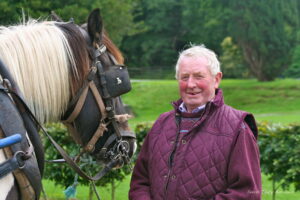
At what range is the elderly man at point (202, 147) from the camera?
7.74ft

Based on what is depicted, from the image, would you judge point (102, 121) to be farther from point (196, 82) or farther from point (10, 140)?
point (10, 140)

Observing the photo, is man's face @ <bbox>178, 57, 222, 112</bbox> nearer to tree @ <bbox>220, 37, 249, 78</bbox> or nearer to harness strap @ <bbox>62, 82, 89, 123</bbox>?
harness strap @ <bbox>62, 82, 89, 123</bbox>

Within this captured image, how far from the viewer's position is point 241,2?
32688 millimetres

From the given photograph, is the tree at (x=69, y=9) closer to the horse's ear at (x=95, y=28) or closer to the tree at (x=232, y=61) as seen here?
the horse's ear at (x=95, y=28)

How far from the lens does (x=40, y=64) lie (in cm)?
270

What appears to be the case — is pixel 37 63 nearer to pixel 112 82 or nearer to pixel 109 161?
pixel 112 82

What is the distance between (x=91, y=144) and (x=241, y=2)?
1239 inches

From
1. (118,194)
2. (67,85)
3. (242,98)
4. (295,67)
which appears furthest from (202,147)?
(295,67)

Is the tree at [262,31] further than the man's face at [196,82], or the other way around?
the tree at [262,31]

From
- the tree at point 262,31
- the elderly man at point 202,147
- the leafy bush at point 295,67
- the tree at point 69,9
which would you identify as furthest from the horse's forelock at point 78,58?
the leafy bush at point 295,67

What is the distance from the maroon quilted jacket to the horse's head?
0.54m

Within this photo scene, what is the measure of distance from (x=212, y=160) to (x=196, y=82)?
46 cm

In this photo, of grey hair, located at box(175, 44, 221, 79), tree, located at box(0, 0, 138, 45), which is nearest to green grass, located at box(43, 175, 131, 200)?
tree, located at box(0, 0, 138, 45)

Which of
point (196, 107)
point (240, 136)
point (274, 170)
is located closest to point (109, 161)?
point (196, 107)
